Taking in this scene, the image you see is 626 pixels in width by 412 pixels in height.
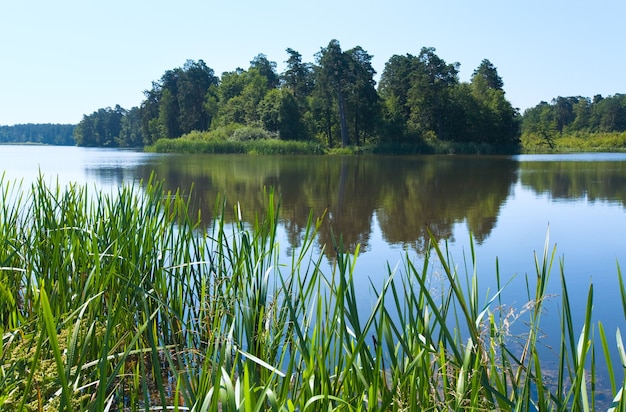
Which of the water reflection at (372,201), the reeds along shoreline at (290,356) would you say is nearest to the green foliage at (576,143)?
the water reflection at (372,201)

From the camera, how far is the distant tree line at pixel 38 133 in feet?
412

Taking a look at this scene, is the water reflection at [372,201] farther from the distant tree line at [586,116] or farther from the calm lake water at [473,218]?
the distant tree line at [586,116]

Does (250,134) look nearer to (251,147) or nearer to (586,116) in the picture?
(251,147)

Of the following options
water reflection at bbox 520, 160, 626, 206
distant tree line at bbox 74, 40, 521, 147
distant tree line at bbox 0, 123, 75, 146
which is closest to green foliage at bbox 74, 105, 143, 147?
distant tree line at bbox 0, 123, 75, 146

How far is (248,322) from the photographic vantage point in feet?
5.65

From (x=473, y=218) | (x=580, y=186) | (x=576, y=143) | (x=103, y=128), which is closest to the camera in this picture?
(x=473, y=218)

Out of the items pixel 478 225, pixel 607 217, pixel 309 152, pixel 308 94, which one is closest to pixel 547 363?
pixel 478 225

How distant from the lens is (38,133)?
5002 inches

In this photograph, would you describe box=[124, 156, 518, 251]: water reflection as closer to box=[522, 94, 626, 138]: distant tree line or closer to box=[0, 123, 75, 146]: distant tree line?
box=[522, 94, 626, 138]: distant tree line

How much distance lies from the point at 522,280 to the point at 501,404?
3460mm

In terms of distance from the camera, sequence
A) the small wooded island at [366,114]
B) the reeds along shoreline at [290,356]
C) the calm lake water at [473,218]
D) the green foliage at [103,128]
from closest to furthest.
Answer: the reeds along shoreline at [290,356]
the calm lake water at [473,218]
the small wooded island at [366,114]
the green foliage at [103,128]

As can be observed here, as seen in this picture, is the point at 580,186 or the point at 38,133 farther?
the point at 38,133

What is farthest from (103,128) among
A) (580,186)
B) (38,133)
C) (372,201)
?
(372,201)

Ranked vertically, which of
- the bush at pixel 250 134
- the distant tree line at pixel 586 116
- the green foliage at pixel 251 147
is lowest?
the green foliage at pixel 251 147
